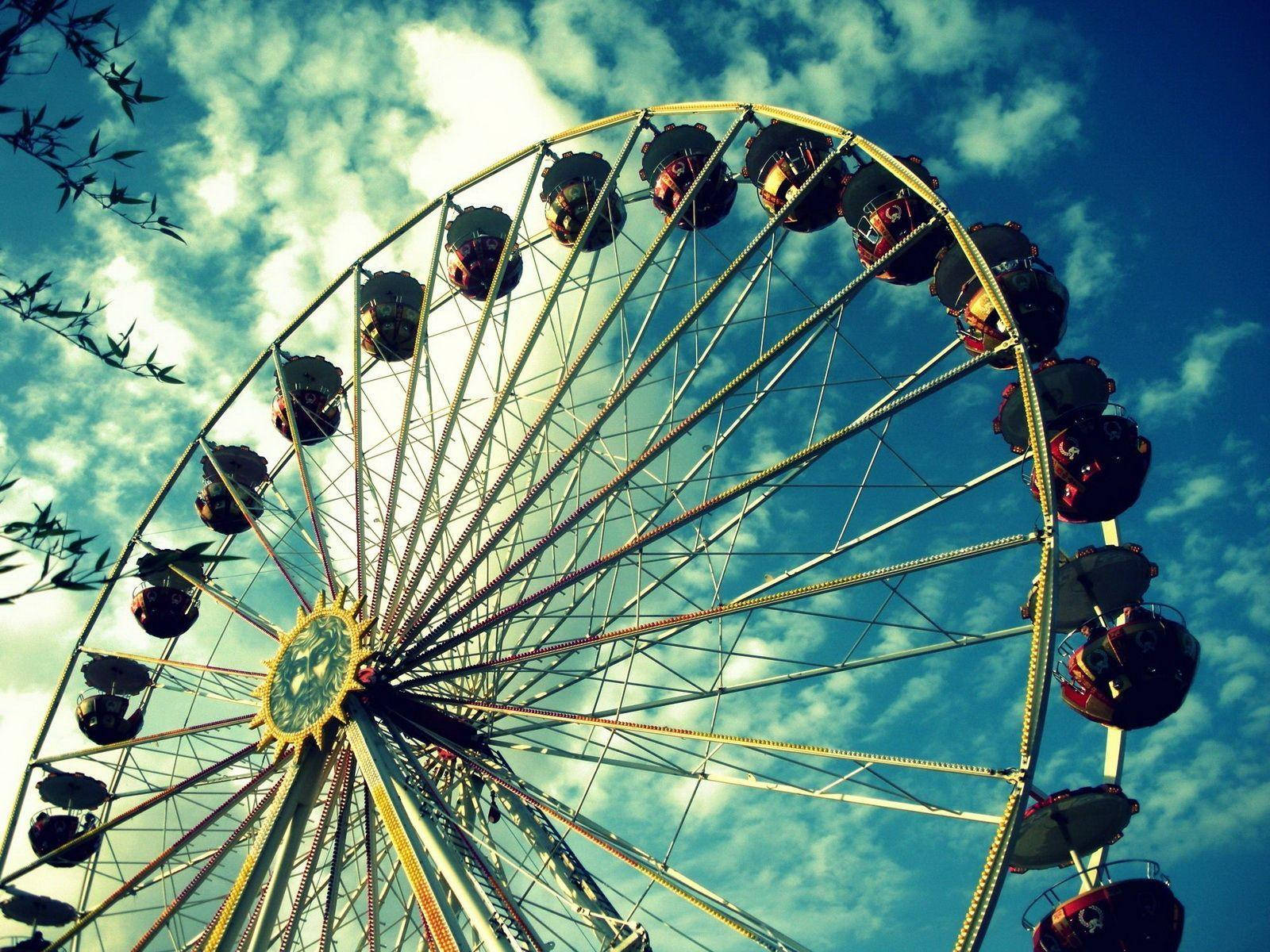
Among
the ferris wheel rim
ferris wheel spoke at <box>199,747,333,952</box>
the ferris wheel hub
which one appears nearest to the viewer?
the ferris wheel rim

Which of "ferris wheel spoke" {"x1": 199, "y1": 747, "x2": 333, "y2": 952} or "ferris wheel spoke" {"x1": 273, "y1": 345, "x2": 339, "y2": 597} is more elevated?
"ferris wheel spoke" {"x1": 273, "y1": 345, "x2": 339, "y2": 597}

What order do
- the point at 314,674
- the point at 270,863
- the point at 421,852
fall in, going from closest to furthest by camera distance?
the point at 421,852, the point at 270,863, the point at 314,674

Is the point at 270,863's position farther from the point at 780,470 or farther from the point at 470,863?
the point at 780,470

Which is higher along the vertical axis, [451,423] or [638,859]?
[451,423]

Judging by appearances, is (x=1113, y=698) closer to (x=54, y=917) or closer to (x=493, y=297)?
(x=493, y=297)

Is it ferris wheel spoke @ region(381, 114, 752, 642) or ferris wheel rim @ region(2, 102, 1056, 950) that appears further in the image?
ferris wheel spoke @ region(381, 114, 752, 642)

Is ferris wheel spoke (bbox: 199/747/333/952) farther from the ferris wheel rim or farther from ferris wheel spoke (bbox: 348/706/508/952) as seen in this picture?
the ferris wheel rim

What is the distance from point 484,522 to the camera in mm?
15117

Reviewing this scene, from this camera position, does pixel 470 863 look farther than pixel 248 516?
No

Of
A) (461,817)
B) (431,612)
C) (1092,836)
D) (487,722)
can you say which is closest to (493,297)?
(431,612)

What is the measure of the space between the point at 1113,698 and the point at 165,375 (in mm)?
11515

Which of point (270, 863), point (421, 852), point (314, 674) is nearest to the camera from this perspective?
point (421, 852)

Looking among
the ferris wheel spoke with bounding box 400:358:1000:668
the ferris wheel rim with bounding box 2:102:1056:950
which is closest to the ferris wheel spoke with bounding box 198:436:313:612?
the ferris wheel rim with bounding box 2:102:1056:950

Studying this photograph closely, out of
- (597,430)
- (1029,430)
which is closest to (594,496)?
(597,430)
